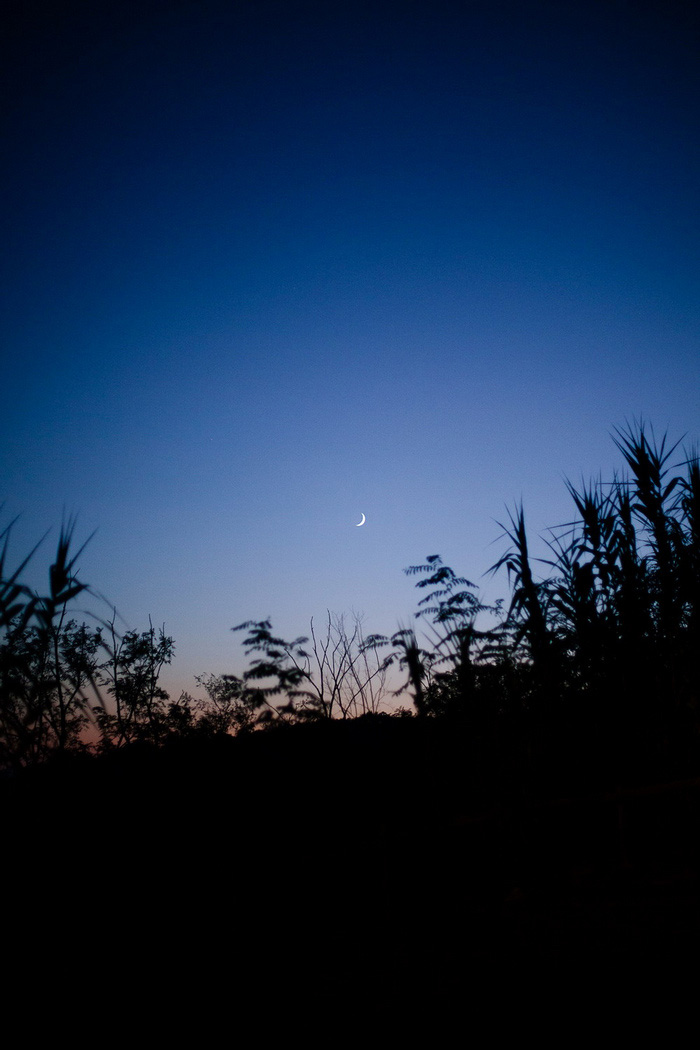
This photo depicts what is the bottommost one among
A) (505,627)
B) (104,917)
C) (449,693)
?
(104,917)

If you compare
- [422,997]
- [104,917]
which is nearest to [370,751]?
[104,917]

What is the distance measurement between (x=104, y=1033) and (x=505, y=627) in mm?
4941

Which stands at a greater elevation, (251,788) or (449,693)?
(449,693)

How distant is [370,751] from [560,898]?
192 inches

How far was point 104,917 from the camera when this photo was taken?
522cm

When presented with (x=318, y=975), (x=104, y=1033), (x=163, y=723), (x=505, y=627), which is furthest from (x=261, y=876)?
(x=163, y=723)

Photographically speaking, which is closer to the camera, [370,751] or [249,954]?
[249,954]

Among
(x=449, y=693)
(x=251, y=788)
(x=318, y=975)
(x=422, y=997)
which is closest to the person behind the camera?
(x=422, y=997)

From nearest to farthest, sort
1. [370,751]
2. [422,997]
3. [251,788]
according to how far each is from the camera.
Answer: [422,997] < [251,788] < [370,751]

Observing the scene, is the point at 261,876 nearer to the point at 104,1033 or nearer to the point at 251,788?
the point at 104,1033

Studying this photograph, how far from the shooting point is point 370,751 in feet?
32.3

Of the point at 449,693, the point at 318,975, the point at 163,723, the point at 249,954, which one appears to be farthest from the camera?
the point at 163,723

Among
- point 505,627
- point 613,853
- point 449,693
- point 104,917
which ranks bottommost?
point 613,853

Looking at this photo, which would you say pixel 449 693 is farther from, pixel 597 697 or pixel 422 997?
pixel 422 997
